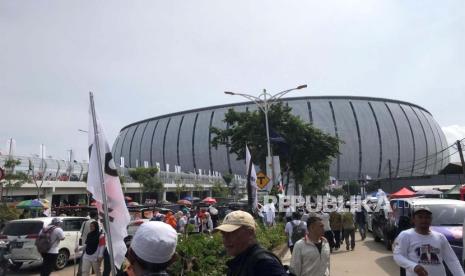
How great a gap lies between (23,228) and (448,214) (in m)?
11.0

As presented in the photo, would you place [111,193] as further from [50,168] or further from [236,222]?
[50,168]

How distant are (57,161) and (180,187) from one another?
26174mm

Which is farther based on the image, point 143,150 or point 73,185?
point 143,150

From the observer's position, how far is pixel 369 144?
97.0 m

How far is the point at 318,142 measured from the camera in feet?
88.9

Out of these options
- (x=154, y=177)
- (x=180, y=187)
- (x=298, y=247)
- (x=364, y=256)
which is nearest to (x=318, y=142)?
(x=364, y=256)

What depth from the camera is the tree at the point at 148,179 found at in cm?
5422

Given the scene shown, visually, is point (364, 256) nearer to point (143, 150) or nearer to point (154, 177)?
point (154, 177)

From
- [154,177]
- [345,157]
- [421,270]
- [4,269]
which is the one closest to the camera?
[421,270]

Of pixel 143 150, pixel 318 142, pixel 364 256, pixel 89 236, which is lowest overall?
pixel 364 256

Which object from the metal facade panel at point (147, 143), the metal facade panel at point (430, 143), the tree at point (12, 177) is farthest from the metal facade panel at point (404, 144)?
the tree at point (12, 177)

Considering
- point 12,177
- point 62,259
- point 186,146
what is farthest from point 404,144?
point 62,259

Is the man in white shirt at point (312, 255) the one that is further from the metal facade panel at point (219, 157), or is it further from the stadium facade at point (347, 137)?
the metal facade panel at point (219, 157)

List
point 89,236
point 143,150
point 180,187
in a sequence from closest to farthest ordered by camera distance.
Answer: point 89,236 → point 180,187 → point 143,150
